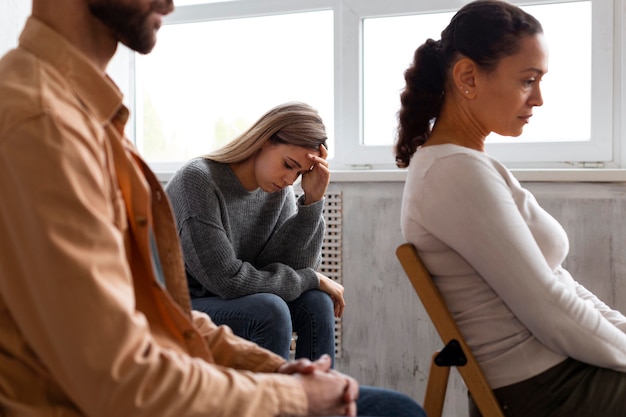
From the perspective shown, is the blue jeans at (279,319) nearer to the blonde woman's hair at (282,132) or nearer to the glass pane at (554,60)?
Result: the blonde woman's hair at (282,132)

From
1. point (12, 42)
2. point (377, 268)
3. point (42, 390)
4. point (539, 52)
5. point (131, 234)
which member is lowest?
point (377, 268)

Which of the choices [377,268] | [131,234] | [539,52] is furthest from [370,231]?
[131,234]

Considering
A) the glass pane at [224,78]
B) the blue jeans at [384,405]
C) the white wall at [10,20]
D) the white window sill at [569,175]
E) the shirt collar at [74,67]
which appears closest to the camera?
the shirt collar at [74,67]

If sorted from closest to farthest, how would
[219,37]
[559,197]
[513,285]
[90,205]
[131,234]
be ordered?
1. [90,205]
2. [131,234]
3. [513,285]
4. [559,197]
5. [219,37]

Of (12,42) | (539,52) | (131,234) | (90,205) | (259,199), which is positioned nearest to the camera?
(90,205)

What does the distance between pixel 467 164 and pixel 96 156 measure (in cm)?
77

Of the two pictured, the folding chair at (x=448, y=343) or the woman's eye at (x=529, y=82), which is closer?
the folding chair at (x=448, y=343)

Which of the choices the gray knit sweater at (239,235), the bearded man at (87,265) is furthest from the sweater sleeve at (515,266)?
the gray knit sweater at (239,235)

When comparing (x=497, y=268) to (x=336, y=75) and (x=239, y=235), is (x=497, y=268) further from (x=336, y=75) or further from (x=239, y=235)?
(x=336, y=75)

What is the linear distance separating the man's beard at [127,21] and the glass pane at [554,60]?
1823mm

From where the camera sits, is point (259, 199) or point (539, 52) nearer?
point (539, 52)

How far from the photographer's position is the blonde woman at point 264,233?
6.63 feet

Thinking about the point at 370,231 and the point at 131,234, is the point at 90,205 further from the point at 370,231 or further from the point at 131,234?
the point at 370,231

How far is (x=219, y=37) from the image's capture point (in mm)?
3094
